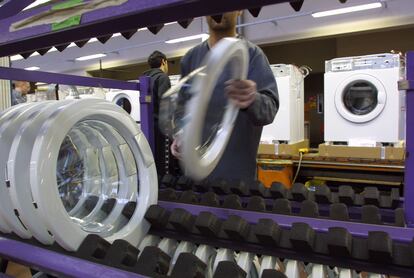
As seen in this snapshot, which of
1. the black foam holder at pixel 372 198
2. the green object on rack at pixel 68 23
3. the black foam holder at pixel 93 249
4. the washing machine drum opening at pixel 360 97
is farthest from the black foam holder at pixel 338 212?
the washing machine drum opening at pixel 360 97

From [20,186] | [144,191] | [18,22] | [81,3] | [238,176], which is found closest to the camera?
[81,3]

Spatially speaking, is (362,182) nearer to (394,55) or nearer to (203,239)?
(394,55)

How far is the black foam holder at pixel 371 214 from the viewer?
0.96 meters

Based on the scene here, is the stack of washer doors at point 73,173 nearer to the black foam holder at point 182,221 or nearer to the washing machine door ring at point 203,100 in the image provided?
the black foam holder at point 182,221

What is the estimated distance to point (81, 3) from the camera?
0.64 m

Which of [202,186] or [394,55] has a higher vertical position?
[394,55]

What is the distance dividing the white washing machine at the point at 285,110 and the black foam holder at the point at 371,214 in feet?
8.96

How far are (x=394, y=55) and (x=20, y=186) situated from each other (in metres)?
3.27

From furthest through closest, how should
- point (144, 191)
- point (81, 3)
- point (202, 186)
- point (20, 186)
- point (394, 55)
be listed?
point (394, 55), point (202, 186), point (144, 191), point (20, 186), point (81, 3)

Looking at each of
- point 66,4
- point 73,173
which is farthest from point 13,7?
point 73,173

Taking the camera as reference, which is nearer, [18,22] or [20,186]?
[18,22]

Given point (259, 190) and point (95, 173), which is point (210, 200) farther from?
point (95, 173)

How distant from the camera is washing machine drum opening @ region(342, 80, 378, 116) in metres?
3.47

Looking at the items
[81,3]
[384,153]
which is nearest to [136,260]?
[81,3]
